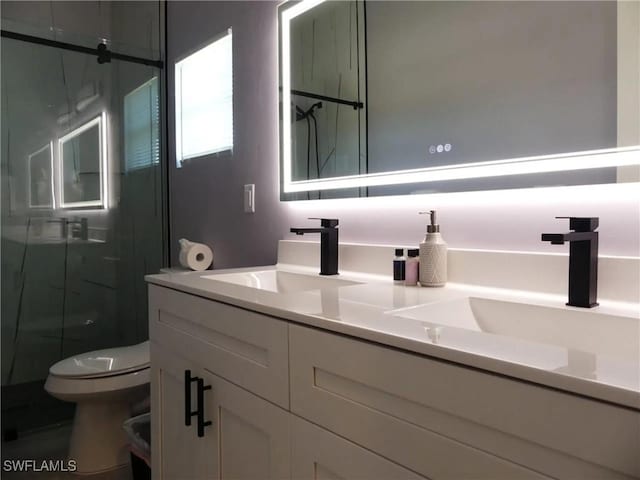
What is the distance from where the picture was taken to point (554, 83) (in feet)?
3.10

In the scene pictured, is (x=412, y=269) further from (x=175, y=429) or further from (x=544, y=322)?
(x=175, y=429)

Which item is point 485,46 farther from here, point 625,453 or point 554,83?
point 625,453

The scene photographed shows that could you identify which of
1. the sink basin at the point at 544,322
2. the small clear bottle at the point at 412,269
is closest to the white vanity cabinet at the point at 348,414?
the sink basin at the point at 544,322

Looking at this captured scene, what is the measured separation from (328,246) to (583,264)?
670 millimetres

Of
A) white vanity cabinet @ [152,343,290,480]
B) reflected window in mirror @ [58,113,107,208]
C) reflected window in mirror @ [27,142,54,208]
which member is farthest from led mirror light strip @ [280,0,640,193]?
reflected window in mirror @ [27,142,54,208]

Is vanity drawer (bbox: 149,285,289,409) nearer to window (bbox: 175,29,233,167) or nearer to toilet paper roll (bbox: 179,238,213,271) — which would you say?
toilet paper roll (bbox: 179,238,213,271)

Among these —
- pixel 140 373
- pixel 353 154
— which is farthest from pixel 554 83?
pixel 140 373

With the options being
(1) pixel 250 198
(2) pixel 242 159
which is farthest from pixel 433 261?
(2) pixel 242 159

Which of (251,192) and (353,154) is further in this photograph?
(251,192)

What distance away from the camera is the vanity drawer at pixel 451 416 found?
1.43 ft

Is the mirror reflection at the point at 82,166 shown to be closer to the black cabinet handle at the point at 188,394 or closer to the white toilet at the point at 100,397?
the white toilet at the point at 100,397

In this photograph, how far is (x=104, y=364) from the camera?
1.94 metres

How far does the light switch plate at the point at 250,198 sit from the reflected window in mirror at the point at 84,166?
1.16m

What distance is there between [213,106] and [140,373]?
119 cm
